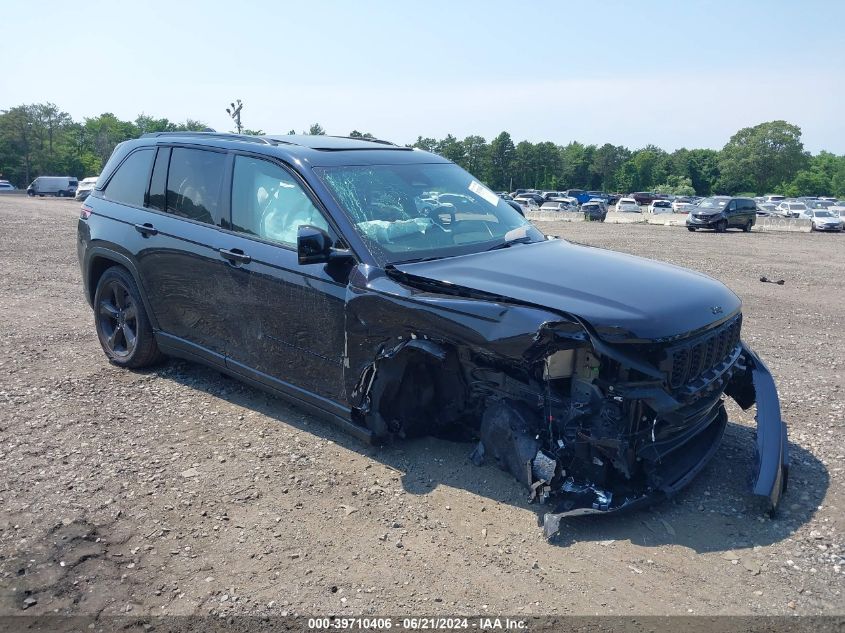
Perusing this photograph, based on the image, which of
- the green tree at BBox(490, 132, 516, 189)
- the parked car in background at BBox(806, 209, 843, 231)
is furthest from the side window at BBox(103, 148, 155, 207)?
the green tree at BBox(490, 132, 516, 189)

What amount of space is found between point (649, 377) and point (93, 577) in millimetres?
2780

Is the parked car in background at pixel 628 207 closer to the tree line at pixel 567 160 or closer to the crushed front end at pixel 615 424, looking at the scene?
the tree line at pixel 567 160

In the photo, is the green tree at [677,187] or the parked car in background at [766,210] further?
the green tree at [677,187]

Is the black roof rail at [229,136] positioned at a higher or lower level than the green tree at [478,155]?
lower

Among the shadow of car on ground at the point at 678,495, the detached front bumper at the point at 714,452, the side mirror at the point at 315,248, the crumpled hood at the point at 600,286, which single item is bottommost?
the shadow of car on ground at the point at 678,495

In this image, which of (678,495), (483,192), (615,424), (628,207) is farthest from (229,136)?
(628,207)

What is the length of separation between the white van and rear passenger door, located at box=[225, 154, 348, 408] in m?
57.9

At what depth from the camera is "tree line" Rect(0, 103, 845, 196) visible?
88.2m

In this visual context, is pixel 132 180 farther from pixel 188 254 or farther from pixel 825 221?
pixel 825 221

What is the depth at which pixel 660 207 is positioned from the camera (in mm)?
60531

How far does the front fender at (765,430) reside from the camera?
12.1 ft

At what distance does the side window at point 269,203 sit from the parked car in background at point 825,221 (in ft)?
116

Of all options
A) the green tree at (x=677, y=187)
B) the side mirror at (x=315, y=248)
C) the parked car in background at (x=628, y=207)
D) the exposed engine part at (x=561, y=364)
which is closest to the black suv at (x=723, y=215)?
the parked car in background at (x=628, y=207)

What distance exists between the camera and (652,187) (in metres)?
122
